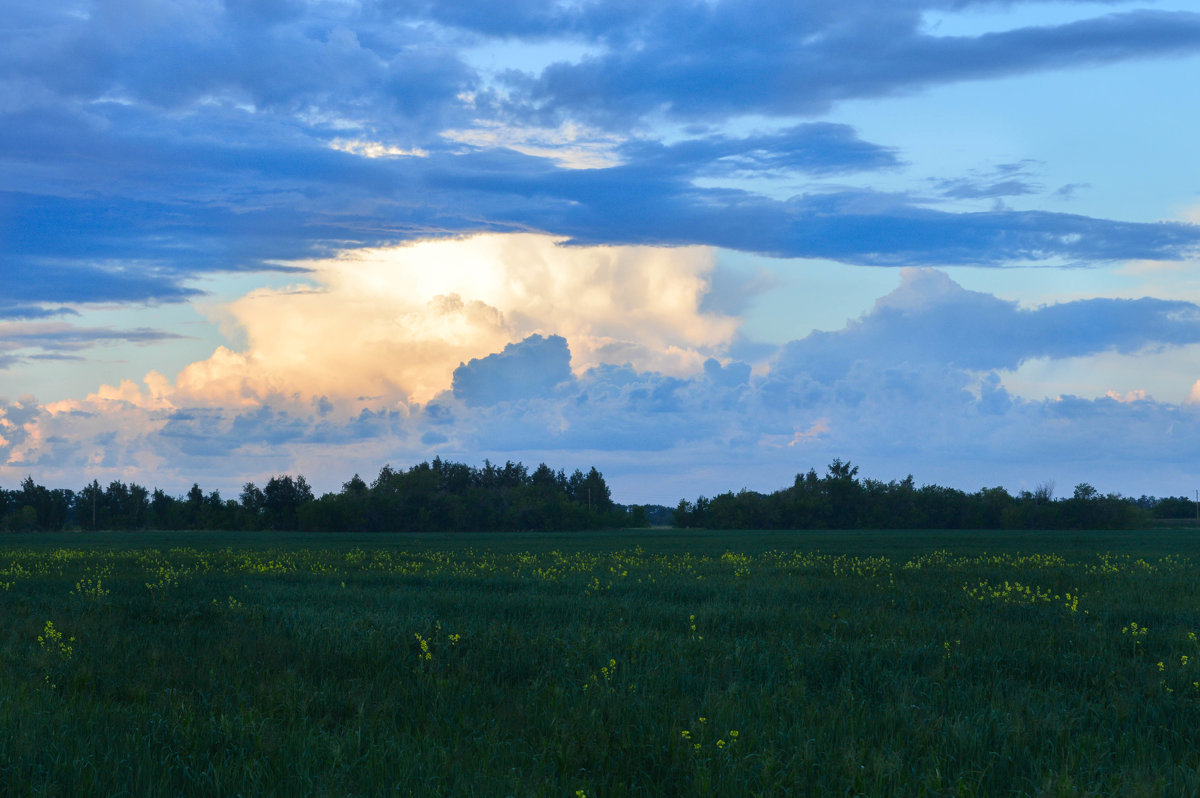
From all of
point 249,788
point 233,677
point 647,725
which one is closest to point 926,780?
point 647,725

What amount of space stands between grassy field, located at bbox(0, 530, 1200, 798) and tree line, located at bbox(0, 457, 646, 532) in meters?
103

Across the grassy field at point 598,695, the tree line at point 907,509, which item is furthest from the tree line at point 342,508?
the grassy field at point 598,695

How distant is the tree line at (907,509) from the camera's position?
119 metres

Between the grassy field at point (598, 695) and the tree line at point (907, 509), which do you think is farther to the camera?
the tree line at point (907, 509)

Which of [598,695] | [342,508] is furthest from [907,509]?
[598,695]

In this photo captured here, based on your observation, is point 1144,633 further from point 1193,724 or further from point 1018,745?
point 1018,745

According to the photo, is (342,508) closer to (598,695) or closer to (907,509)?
(907,509)

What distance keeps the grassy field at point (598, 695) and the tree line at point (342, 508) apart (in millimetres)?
102646

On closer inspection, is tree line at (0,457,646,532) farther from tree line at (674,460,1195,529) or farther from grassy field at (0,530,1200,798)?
grassy field at (0,530,1200,798)

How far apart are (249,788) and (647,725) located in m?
3.41

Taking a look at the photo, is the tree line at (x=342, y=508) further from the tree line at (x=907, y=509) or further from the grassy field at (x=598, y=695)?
the grassy field at (x=598, y=695)

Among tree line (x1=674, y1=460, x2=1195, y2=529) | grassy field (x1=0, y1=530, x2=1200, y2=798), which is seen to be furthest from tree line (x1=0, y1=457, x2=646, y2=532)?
grassy field (x1=0, y1=530, x2=1200, y2=798)

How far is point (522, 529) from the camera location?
4705 inches

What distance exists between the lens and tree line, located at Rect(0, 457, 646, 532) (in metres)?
119
